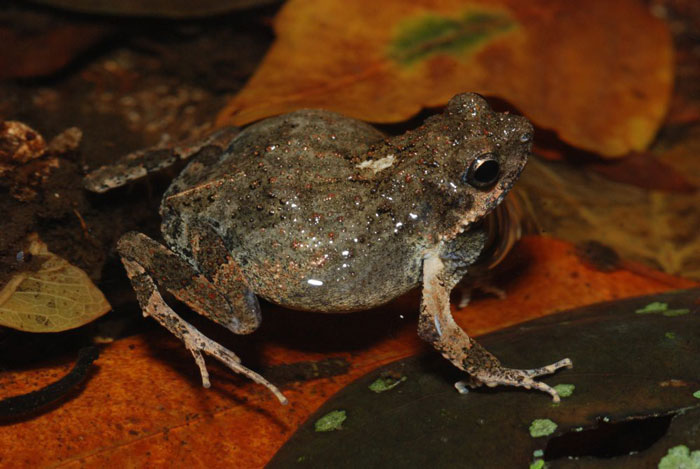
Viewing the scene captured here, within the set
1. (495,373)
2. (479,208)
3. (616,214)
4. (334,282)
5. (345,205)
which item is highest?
(345,205)

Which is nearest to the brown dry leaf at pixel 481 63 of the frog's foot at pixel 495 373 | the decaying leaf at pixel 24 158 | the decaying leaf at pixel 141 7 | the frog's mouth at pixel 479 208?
the decaying leaf at pixel 141 7

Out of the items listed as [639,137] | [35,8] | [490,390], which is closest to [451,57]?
[639,137]

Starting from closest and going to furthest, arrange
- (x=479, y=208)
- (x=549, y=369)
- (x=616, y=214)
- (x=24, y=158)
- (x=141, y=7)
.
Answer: (x=549, y=369) < (x=479, y=208) < (x=24, y=158) < (x=616, y=214) < (x=141, y=7)

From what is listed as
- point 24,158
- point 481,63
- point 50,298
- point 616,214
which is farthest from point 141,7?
point 616,214

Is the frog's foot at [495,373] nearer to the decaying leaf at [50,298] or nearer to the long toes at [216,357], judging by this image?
the long toes at [216,357]

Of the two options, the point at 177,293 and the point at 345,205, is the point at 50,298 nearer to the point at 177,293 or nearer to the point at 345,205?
the point at 177,293
